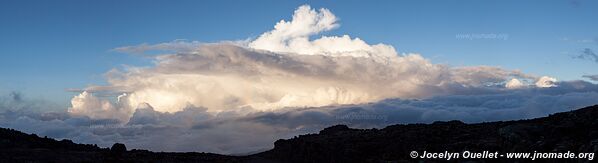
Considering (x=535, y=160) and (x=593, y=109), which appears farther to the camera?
(x=593, y=109)

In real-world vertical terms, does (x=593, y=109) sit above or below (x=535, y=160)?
above

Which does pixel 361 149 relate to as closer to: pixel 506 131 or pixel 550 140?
pixel 506 131

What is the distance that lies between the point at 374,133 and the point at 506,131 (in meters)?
49.4

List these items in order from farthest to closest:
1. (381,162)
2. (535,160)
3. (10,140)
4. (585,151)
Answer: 1. (10,140)
2. (381,162)
3. (535,160)
4. (585,151)

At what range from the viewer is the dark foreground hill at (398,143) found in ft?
146

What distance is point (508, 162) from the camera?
1660 inches

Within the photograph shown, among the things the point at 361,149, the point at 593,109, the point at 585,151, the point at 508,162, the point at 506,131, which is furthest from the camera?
the point at 361,149

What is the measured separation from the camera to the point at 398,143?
8006 cm

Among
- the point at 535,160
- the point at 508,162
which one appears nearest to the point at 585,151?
the point at 535,160

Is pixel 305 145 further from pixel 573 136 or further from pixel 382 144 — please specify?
pixel 573 136

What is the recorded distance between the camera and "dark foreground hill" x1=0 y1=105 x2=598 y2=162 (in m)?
44.4

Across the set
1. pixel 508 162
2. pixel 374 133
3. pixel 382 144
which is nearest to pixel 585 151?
pixel 508 162

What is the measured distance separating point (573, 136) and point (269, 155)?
281ft

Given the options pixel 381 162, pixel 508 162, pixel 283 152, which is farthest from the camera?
pixel 283 152
